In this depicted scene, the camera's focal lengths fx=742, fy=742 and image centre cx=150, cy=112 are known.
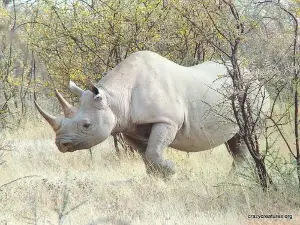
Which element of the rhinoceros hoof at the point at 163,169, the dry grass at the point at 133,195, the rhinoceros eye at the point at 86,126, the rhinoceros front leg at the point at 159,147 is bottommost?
the dry grass at the point at 133,195

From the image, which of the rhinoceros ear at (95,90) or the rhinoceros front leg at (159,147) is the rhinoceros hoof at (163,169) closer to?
the rhinoceros front leg at (159,147)

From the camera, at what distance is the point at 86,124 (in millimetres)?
7992

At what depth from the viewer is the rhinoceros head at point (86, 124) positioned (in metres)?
8.00

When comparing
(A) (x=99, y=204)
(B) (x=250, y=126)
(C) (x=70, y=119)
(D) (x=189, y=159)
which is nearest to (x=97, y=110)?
(C) (x=70, y=119)

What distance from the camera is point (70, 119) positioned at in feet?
26.5

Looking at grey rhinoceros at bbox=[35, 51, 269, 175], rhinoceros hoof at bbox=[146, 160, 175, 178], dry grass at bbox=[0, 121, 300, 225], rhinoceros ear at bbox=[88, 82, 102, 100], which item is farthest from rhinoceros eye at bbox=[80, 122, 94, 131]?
rhinoceros hoof at bbox=[146, 160, 175, 178]

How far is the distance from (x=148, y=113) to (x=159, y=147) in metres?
0.39

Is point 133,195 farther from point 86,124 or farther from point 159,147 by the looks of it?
point 86,124

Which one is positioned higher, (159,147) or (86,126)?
(86,126)

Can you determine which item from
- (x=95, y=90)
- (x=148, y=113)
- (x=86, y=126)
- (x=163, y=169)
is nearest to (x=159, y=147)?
(x=163, y=169)

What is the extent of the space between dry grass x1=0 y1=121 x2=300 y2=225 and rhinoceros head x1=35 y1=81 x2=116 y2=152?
46 cm

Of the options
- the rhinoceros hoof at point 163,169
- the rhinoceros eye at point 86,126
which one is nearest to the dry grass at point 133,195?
the rhinoceros hoof at point 163,169

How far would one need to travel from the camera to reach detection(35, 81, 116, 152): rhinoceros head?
8.00 metres

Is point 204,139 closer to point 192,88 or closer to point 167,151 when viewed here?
point 192,88
